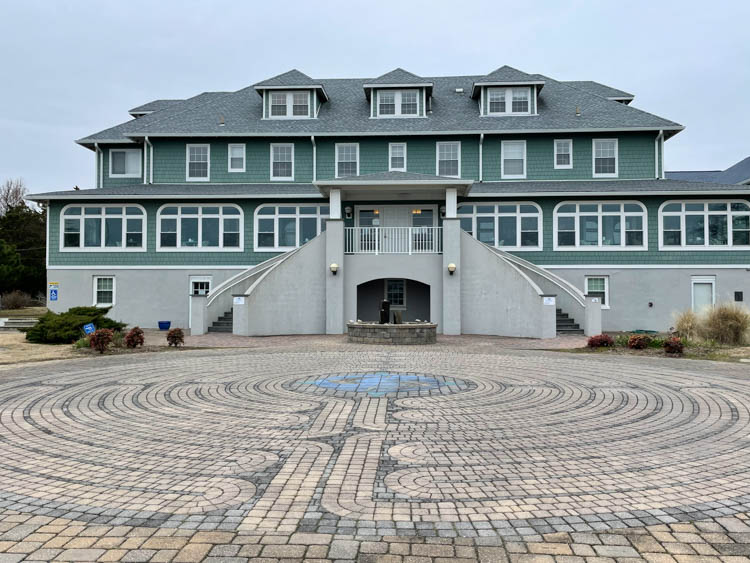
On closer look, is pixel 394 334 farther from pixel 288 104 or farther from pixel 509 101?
pixel 509 101

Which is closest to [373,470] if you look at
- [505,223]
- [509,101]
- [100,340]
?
[100,340]

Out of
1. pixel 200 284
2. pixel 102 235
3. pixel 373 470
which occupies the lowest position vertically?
pixel 373 470

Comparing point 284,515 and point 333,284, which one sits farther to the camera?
point 333,284

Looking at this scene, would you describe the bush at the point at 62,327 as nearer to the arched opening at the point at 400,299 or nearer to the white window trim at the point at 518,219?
the arched opening at the point at 400,299

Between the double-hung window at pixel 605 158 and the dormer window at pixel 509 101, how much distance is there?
12.8 feet

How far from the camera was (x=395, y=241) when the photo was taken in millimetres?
22891

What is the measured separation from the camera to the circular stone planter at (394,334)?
59.2 feet

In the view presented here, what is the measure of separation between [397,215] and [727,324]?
13572 mm

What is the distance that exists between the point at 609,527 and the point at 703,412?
5.03 metres

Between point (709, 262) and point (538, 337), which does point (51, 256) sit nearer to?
point (538, 337)

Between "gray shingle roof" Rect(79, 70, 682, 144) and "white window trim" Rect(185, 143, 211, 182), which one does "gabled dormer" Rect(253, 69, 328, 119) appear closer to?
"gray shingle roof" Rect(79, 70, 682, 144)

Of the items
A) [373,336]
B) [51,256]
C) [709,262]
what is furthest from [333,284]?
[709,262]

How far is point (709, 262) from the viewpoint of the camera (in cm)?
2447

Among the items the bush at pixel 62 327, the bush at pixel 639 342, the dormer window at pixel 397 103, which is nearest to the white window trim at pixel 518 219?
the dormer window at pixel 397 103
